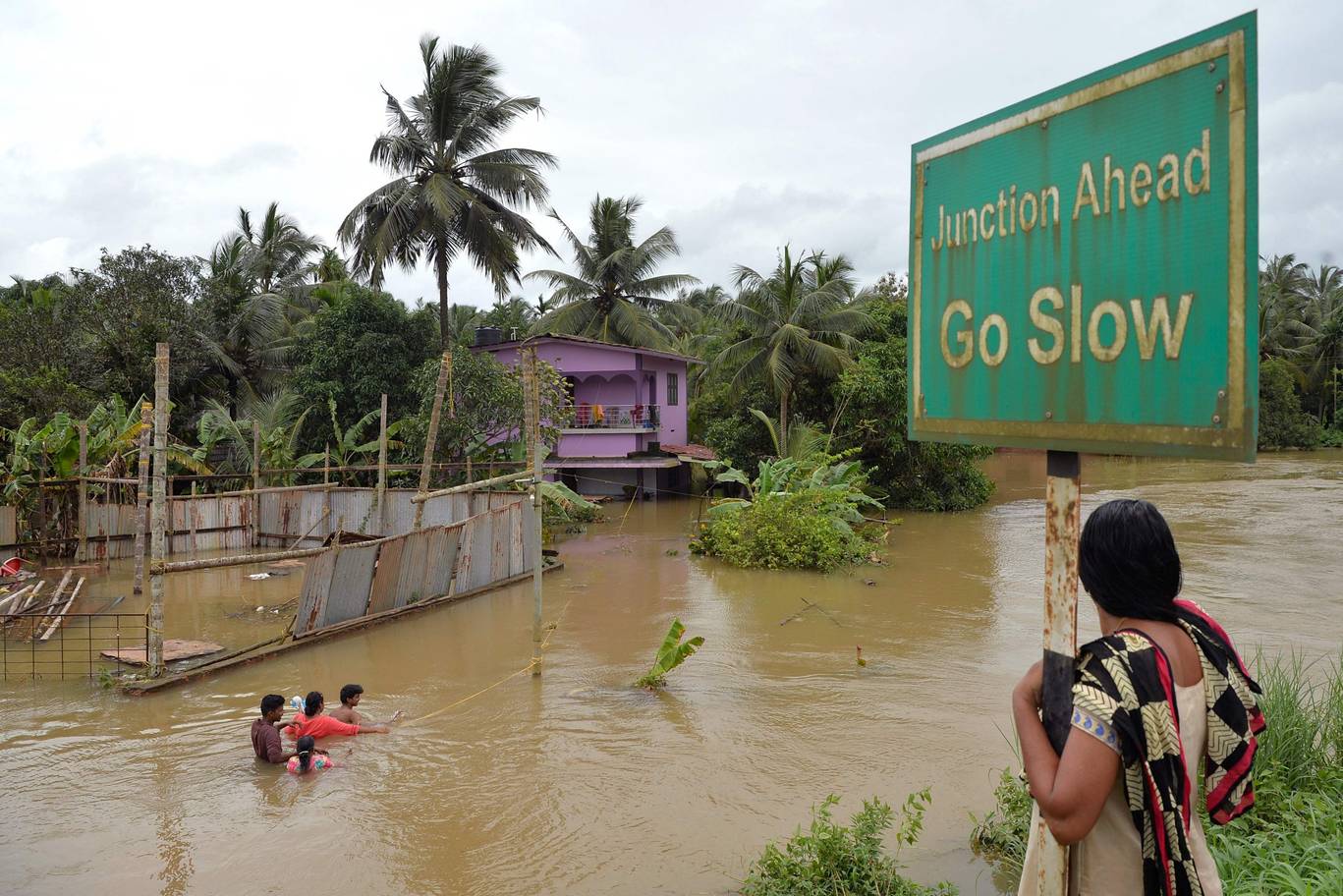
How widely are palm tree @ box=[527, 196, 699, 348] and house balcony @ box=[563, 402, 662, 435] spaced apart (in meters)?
4.77

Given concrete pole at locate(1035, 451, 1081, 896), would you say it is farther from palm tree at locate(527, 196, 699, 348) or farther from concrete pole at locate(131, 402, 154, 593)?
palm tree at locate(527, 196, 699, 348)

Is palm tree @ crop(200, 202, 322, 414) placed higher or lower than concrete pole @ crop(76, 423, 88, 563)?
higher

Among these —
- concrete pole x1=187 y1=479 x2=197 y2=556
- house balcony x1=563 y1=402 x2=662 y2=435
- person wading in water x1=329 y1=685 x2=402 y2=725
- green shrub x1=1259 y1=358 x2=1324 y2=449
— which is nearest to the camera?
person wading in water x1=329 y1=685 x2=402 y2=725

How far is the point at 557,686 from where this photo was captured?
1034 cm

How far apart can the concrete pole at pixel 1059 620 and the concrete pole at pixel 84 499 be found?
57.4 ft

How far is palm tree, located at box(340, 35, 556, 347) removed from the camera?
76.6 ft

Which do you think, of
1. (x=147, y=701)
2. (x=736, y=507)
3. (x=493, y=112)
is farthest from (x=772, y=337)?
(x=147, y=701)

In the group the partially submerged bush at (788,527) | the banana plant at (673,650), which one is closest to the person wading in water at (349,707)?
the banana plant at (673,650)

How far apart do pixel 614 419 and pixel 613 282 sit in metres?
7.00

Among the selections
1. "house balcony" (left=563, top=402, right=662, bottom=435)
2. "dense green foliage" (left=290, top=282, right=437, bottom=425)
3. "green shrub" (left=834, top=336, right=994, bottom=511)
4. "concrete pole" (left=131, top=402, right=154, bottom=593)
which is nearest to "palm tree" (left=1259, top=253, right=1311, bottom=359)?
"green shrub" (left=834, top=336, right=994, bottom=511)

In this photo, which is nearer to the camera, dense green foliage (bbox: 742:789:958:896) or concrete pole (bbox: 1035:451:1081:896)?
concrete pole (bbox: 1035:451:1081:896)

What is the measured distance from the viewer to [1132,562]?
1.90m

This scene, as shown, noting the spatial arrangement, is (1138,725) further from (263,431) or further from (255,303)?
(255,303)

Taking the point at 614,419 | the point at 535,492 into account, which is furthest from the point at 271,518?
the point at 614,419
